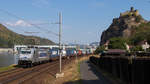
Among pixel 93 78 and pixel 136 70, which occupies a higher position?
pixel 136 70

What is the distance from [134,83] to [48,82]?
1093cm

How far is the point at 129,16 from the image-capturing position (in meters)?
198

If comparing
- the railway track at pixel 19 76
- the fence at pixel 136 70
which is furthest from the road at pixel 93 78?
the railway track at pixel 19 76

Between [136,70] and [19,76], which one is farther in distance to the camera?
[19,76]

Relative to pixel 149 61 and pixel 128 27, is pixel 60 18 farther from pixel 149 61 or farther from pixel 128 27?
pixel 128 27

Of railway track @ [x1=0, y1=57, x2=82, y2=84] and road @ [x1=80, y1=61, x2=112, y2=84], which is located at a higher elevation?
road @ [x1=80, y1=61, x2=112, y2=84]

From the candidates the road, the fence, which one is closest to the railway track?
the road

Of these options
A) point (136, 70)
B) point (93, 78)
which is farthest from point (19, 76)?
point (136, 70)

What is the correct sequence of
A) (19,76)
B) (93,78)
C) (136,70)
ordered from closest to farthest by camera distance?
1. (136,70)
2. (93,78)
3. (19,76)

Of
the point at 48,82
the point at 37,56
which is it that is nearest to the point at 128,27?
the point at 37,56

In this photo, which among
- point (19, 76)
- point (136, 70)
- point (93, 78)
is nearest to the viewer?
point (136, 70)

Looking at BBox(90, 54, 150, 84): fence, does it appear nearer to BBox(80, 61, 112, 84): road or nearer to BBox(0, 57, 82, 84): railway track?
BBox(80, 61, 112, 84): road

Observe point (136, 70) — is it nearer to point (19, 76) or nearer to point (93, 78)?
point (93, 78)

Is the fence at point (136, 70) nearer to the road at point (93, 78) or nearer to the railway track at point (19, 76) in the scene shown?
the road at point (93, 78)
